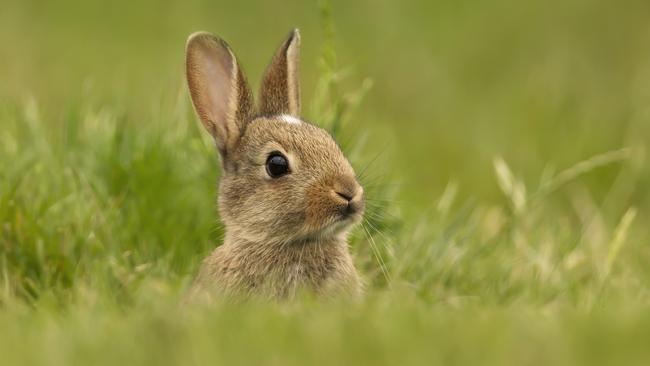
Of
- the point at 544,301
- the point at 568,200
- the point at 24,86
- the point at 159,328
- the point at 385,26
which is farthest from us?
the point at 385,26

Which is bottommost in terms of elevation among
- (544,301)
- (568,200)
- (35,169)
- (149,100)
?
(568,200)

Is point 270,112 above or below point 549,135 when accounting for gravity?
above

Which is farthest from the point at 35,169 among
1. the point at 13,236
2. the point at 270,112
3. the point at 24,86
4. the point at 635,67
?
the point at 635,67

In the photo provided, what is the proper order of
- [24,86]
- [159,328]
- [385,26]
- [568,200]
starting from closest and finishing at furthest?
[159,328] < [568,200] < [24,86] < [385,26]

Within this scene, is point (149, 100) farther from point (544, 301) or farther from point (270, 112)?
point (544, 301)

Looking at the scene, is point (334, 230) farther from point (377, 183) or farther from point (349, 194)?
point (377, 183)

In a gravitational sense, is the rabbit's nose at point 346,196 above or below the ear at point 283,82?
below

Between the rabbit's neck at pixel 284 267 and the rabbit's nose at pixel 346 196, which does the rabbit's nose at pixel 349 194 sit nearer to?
the rabbit's nose at pixel 346 196

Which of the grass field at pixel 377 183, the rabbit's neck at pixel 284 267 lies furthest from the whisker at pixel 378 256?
the rabbit's neck at pixel 284 267

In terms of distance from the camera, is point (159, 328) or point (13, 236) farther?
point (13, 236)
